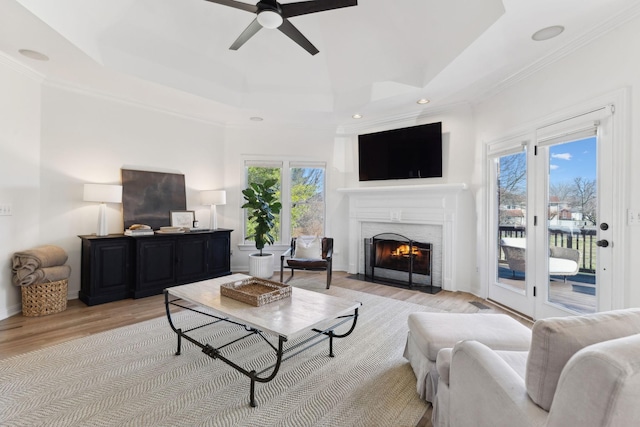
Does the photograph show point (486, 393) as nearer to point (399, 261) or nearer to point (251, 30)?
point (251, 30)

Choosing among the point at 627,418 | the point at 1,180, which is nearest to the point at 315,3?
the point at 627,418

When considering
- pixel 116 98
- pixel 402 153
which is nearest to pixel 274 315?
pixel 402 153

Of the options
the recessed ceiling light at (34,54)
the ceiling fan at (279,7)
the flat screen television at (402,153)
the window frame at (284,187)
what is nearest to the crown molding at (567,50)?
the flat screen television at (402,153)

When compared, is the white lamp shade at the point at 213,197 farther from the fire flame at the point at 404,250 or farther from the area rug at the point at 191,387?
the fire flame at the point at 404,250

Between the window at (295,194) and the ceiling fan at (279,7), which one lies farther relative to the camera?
the window at (295,194)

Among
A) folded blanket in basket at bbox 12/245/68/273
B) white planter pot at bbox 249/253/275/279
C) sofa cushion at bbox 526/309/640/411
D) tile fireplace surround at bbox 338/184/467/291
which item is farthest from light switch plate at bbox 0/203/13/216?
sofa cushion at bbox 526/309/640/411

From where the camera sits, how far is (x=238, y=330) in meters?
2.88

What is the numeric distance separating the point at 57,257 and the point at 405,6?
4772 millimetres

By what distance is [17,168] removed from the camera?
331 centimetres

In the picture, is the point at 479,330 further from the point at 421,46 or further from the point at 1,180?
the point at 1,180

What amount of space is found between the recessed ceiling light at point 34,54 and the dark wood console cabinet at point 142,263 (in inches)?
78.3

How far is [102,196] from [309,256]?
9.63 ft

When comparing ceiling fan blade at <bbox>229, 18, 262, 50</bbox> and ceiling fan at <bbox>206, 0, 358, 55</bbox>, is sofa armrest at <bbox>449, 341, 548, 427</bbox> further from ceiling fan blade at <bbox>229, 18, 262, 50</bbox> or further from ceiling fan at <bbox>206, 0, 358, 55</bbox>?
ceiling fan blade at <bbox>229, 18, 262, 50</bbox>

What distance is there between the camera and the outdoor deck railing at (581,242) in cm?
269
